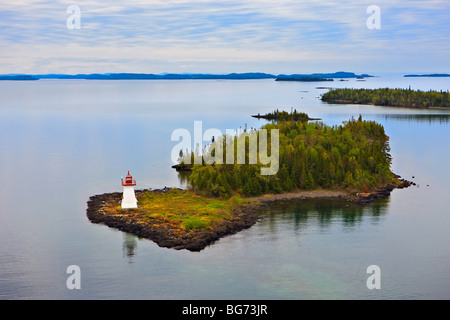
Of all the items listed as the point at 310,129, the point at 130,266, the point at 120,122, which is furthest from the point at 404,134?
the point at 130,266

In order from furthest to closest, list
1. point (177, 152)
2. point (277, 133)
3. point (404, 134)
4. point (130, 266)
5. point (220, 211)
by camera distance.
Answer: point (404, 134) → point (177, 152) → point (277, 133) → point (220, 211) → point (130, 266)

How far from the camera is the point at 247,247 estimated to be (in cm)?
4981

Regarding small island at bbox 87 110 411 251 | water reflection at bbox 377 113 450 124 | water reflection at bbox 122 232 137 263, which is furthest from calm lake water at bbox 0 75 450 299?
water reflection at bbox 377 113 450 124

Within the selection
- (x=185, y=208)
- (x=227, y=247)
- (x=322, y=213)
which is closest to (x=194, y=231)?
(x=227, y=247)

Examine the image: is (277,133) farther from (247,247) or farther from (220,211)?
(247,247)

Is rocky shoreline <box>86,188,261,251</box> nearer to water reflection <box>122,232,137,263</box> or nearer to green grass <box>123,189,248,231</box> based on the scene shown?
water reflection <box>122,232,137,263</box>

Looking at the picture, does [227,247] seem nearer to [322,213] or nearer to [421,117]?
[322,213]

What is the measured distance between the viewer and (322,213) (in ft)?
204

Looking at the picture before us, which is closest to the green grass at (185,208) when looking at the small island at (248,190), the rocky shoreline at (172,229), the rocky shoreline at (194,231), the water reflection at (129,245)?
the small island at (248,190)

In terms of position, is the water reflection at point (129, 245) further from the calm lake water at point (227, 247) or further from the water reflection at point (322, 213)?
the water reflection at point (322, 213)

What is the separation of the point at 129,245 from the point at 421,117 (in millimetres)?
149887

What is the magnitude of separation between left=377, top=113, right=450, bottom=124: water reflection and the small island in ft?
293

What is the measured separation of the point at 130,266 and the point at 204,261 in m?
6.46

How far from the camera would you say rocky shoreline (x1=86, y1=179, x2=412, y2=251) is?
50125mm
